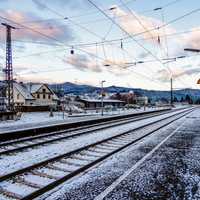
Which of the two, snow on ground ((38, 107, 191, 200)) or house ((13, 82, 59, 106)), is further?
house ((13, 82, 59, 106))

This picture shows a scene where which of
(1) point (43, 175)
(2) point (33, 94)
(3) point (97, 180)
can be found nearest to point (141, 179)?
(3) point (97, 180)

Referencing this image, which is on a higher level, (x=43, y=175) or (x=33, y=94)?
(x=33, y=94)

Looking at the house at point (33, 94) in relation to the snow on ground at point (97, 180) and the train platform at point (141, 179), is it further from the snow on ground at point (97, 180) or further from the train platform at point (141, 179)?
the snow on ground at point (97, 180)

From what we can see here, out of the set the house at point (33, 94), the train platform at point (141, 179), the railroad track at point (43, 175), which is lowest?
the train platform at point (141, 179)

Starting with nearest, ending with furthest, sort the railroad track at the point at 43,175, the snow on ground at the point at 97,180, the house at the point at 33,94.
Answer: the snow on ground at the point at 97,180
the railroad track at the point at 43,175
the house at the point at 33,94

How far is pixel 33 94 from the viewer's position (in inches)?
3947

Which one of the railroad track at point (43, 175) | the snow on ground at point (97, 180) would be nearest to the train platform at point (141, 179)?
the snow on ground at point (97, 180)

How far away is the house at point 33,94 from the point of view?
9138 cm

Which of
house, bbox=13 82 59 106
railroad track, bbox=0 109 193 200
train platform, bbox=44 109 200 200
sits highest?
house, bbox=13 82 59 106

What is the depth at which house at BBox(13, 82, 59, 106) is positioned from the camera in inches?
3597

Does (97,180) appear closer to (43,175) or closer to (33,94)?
(43,175)

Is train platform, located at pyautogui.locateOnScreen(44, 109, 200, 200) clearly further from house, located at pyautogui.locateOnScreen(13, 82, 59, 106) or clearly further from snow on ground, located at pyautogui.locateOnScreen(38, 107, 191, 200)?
house, located at pyautogui.locateOnScreen(13, 82, 59, 106)

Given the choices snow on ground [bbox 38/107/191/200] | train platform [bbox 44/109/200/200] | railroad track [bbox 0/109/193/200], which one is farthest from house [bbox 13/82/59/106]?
snow on ground [bbox 38/107/191/200]

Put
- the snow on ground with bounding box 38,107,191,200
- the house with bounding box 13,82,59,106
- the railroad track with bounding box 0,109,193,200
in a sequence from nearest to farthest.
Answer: the snow on ground with bounding box 38,107,191,200 < the railroad track with bounding box 0,109,193,200 < the house with bounding box 13,82,59,106
